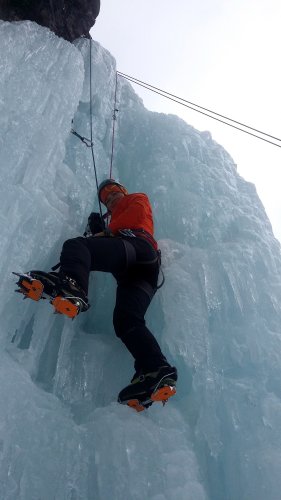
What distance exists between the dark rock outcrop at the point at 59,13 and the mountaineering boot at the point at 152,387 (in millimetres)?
4956

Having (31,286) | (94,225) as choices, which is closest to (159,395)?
(31,286)

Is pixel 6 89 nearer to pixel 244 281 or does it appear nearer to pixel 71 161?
pixel 71 161

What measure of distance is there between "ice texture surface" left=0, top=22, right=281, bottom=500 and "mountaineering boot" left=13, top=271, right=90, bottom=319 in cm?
56

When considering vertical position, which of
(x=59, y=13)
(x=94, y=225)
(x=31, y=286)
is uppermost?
(x=59, y=13)

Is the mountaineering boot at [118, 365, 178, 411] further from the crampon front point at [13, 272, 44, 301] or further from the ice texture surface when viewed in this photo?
the crampon front point at [13, 272, 44, 301]

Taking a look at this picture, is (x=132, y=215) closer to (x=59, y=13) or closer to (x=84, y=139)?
(x=84, y=139)

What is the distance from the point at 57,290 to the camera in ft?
8.87

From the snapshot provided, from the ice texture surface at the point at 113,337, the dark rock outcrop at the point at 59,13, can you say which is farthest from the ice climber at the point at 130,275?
the dark rock outcrop at the point at 59,13

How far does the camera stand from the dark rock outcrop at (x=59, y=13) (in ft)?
18.8

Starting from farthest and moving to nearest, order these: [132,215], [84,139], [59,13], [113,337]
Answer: [59,13] < [84,139] < [113,337] < [132,215]

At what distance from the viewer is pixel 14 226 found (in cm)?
347

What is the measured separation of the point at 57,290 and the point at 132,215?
4.53ft

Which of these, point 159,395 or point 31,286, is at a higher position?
point 31,286

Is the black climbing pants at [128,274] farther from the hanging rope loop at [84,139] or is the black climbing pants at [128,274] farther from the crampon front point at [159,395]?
the hanging rope loop at [84,139]
